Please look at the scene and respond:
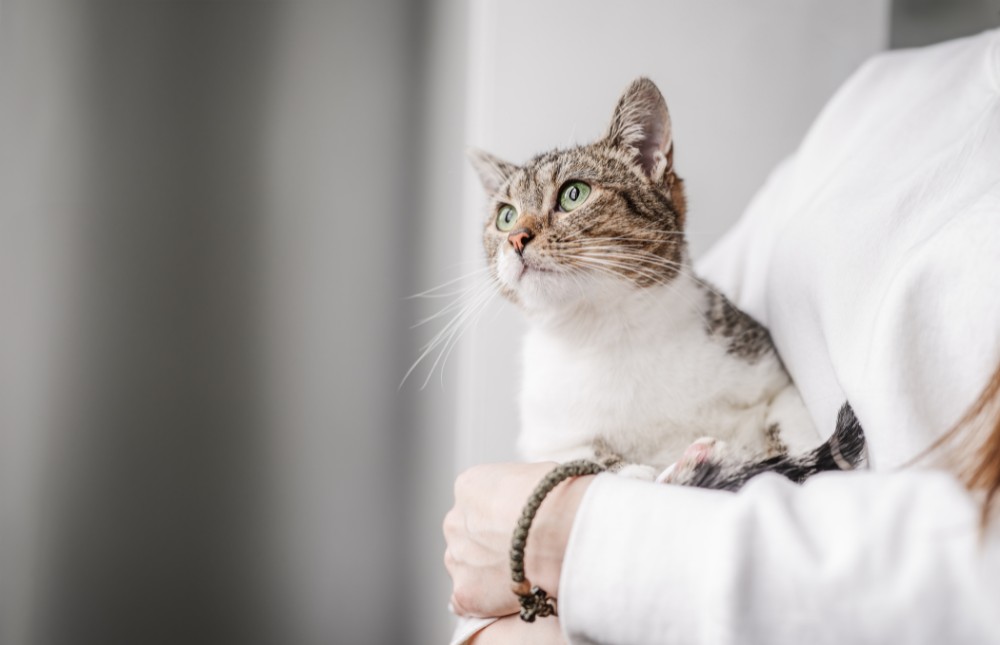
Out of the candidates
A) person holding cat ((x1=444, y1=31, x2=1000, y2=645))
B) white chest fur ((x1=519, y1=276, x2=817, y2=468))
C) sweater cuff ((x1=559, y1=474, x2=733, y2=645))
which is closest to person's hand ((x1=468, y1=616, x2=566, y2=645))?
person holding cat ((x1=444, y1=31, x2=1000, y2=645))

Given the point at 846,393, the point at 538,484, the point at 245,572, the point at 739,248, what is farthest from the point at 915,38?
the point at 245,572

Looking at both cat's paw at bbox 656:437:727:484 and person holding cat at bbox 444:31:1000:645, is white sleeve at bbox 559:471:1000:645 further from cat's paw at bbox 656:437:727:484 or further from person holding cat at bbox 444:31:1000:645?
cat's paw at bbox 656:437:727:484

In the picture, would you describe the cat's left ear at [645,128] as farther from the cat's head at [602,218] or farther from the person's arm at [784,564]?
the person's arm at [784,564]

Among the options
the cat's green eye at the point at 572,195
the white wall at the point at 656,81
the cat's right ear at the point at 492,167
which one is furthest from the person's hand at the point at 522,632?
the white wall at the point at 656,81

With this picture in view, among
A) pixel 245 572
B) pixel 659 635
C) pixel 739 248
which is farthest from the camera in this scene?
pixel 245 572

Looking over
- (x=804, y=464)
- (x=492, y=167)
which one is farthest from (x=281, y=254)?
(x=804, y=464)

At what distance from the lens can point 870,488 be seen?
0.49 metres

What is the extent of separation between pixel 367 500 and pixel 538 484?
3.85 feet

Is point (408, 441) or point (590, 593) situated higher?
point (590, 593)

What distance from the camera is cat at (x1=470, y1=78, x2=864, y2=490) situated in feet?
2.81

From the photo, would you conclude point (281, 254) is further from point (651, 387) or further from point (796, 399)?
point (796, 399)

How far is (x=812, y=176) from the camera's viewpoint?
3.23 feet

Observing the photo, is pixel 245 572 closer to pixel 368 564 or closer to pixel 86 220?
pixel 368 564

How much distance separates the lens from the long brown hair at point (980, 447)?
17.8 inches
